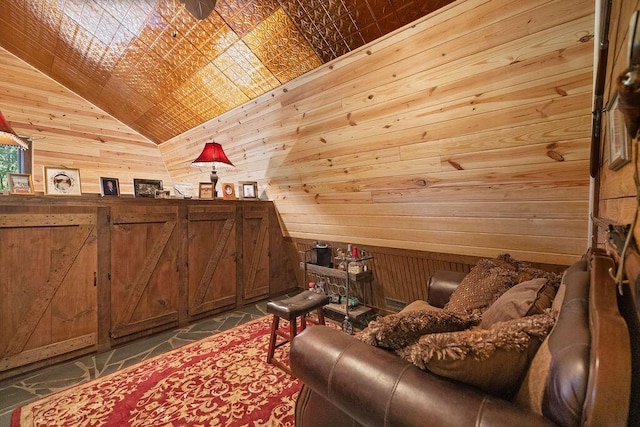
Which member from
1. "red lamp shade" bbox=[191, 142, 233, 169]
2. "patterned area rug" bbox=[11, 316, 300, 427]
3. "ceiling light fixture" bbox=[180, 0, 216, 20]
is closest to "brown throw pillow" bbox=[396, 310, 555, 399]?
"patterned area rug" bbox=[11, 316, 300, 427]

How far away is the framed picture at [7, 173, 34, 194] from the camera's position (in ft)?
7.41

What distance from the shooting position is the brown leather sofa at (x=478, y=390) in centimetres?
59

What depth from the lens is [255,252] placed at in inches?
152

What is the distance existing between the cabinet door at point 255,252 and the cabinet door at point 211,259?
170 millimetres

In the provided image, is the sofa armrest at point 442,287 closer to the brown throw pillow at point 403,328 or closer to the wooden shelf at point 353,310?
the wooden shelf at point 353,310

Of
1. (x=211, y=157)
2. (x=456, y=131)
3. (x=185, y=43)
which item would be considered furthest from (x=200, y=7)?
(x=456, y=131)

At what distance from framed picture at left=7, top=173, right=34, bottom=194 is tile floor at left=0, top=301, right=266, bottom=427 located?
1.45m

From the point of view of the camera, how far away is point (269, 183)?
384 centimetres

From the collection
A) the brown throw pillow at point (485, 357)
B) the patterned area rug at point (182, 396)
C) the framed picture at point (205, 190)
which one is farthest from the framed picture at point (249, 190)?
the brown throw pillow at point (485, 357)

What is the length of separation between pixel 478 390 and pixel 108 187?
3.17 m

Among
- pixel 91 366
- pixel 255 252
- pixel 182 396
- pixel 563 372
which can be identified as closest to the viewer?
pixel 563 372

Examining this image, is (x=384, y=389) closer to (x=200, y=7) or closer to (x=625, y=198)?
(x=625, y=198)

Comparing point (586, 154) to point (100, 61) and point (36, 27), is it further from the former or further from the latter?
point (36, 27)

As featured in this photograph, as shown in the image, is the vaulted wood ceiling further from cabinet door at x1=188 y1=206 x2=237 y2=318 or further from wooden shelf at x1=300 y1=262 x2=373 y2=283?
wooden shelf at x1=300 y1=262 x2=373 y2=283
